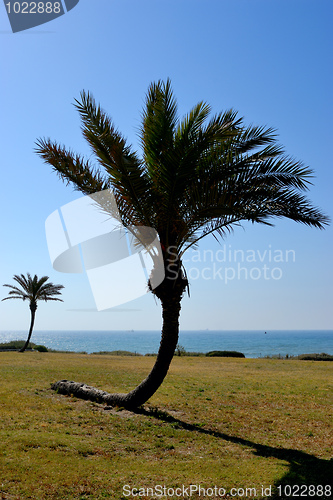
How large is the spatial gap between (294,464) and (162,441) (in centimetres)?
264

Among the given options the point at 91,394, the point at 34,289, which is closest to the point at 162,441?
the point at 91,394

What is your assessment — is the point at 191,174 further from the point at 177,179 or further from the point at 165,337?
the point at 165,337

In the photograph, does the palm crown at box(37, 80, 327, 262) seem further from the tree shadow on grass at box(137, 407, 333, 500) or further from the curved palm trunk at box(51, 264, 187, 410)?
the tree shadow on grass at box(137, 407, 333, 500)

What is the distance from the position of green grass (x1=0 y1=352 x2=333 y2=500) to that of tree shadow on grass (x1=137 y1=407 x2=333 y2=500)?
0.06 feet

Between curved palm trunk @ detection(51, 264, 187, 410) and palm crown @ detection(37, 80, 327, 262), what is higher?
palm crown @ detection(37, 80, 327, 262)

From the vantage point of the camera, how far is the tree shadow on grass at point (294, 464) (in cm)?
587

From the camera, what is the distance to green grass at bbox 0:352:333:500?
5.69 meters

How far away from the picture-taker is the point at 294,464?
6.72m

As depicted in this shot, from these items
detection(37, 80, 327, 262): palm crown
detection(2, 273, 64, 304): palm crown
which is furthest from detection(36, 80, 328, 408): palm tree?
detection(2, 273, 64, 304): palm crown

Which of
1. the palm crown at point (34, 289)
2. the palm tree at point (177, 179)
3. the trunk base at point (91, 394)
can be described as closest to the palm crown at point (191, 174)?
the palm tree at point (177, 179)

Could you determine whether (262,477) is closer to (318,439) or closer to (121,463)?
(121,463)

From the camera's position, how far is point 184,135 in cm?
910

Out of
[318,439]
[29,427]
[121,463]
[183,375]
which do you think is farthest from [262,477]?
[183,375]

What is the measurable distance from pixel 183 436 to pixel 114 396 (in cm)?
337
